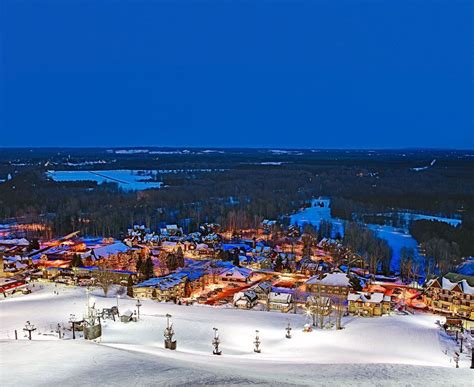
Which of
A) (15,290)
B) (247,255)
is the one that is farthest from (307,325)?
(247,255)

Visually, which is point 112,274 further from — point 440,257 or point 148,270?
point 440,257

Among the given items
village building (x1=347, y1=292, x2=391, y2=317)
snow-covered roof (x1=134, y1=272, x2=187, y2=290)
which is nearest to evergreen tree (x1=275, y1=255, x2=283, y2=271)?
snow-covered roof (x1=134, y1=272, x2=187, y2=290)

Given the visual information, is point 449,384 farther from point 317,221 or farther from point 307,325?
point 317,221

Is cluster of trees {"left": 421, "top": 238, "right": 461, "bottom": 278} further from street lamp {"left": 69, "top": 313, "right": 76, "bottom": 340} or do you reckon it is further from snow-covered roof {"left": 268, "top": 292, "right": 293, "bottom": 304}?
street lamp {"left": 69, "top": 313, "right": 76, "bottom": 340}

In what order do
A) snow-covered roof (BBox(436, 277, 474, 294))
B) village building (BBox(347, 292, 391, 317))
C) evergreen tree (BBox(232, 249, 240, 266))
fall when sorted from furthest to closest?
evergreen tree (BBox(232, 249, 240, 266))
snow-covered roof (BBox(436, 277, 474, 294))
village building (BBox(347, 292, 391, 317))

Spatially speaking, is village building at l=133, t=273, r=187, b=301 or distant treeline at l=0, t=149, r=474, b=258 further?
distant treeline at l=0, t=149, r=474, b=258

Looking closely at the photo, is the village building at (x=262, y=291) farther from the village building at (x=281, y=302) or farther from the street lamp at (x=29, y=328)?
the street lamp at (x=29, y=328)

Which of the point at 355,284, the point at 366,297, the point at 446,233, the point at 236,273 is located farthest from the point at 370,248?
the point at 366,297
